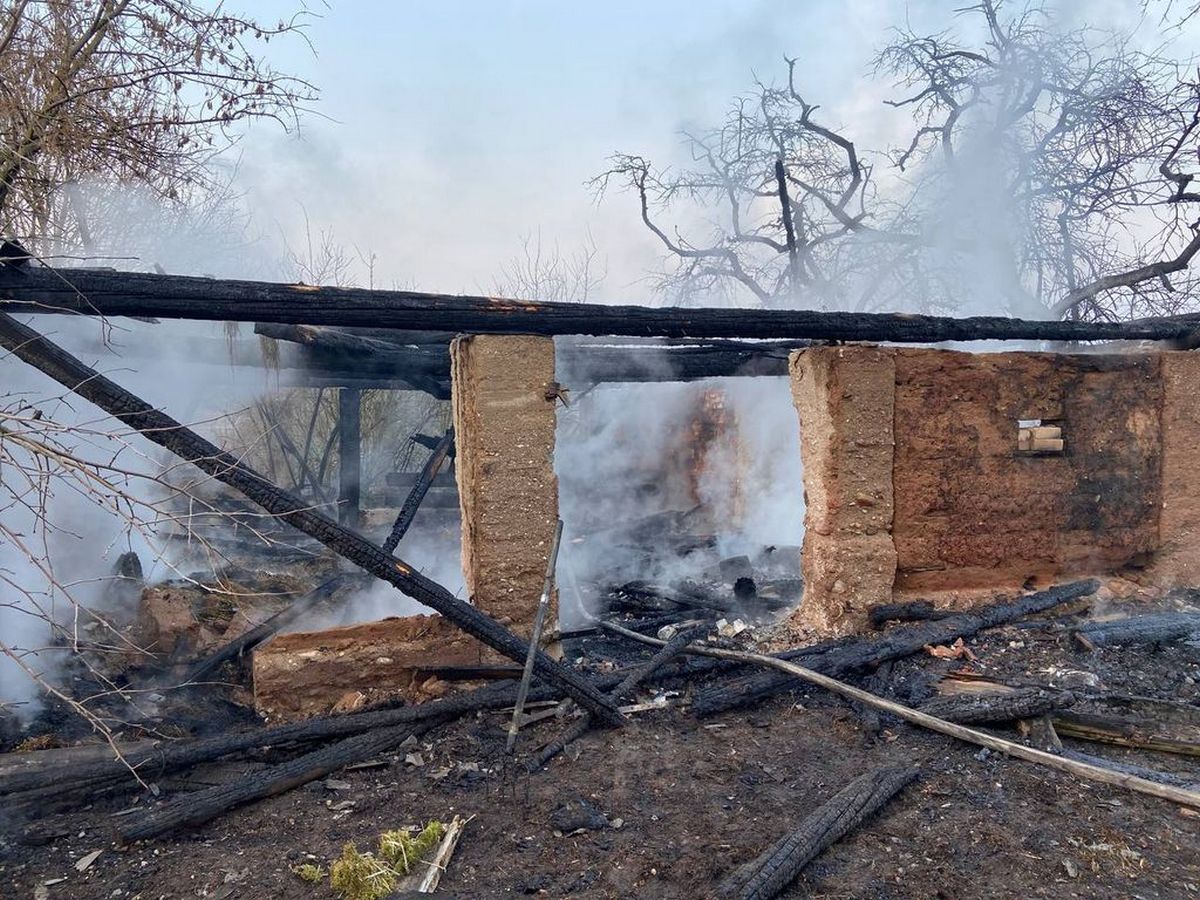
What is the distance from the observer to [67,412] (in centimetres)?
686

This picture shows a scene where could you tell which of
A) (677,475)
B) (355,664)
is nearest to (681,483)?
(677,475)

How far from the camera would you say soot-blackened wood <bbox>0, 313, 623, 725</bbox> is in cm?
402

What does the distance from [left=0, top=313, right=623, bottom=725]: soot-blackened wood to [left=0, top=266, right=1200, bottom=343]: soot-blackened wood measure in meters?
0.28

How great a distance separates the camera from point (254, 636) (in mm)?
6277

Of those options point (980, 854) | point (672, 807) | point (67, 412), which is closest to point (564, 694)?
point (672, 807)

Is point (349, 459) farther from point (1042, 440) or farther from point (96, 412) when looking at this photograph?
point (1042, 440)

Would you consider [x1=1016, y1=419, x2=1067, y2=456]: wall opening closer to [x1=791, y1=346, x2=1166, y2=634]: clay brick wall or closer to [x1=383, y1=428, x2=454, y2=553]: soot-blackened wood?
[x1=791, y1=346, x2=1166, y2=634]: clay brick wall

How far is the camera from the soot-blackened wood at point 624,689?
4.46 meters

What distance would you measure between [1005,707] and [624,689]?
2.38 m

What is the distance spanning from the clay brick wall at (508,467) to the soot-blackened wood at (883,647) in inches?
57.8

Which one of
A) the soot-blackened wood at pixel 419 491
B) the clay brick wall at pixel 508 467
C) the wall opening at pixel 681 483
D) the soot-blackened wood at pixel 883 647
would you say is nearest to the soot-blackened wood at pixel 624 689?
the soot-blackened wood at pixel 883 647

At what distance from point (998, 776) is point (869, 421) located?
293 centimetres

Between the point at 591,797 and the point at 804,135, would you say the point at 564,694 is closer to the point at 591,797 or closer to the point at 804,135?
the point at 591,797

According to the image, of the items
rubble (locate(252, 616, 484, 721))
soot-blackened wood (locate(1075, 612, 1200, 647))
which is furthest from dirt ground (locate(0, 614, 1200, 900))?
soot-blackened wood (locate(1075, 612, 1200, 647))
